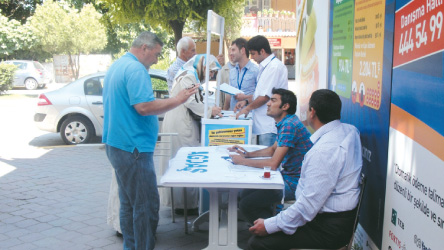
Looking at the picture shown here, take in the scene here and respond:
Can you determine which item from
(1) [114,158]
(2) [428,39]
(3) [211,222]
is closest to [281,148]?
(3) [211,222]

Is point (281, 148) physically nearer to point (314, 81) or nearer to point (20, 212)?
point (314, 81)

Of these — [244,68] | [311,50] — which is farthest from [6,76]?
[311,50]

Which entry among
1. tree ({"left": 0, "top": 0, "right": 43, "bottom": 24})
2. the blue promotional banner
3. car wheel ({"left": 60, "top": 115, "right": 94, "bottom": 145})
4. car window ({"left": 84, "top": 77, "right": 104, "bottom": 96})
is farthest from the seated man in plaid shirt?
tree ({"left": 0, "top": 0, "right": 43, "bottom": 24})

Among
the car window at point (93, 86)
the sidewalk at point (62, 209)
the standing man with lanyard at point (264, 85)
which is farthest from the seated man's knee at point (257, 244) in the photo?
the car window at point (93, 86)

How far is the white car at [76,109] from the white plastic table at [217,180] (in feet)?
19.6

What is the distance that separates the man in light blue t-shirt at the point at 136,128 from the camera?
379cm

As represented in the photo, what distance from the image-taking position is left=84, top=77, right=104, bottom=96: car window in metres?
10.3

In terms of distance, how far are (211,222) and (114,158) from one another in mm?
986

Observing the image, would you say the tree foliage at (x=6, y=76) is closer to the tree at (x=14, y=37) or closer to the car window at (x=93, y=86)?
the tree at (x=14, y=37)

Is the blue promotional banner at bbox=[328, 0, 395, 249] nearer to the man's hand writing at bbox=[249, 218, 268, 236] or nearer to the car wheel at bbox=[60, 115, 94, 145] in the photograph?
the man's hand writing at bbox=[249, 218, 268, 236]

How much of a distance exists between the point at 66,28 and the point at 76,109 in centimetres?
2263

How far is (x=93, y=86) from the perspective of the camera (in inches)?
406

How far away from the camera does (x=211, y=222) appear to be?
417 centimetres

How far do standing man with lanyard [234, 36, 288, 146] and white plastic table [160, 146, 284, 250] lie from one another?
990mm
